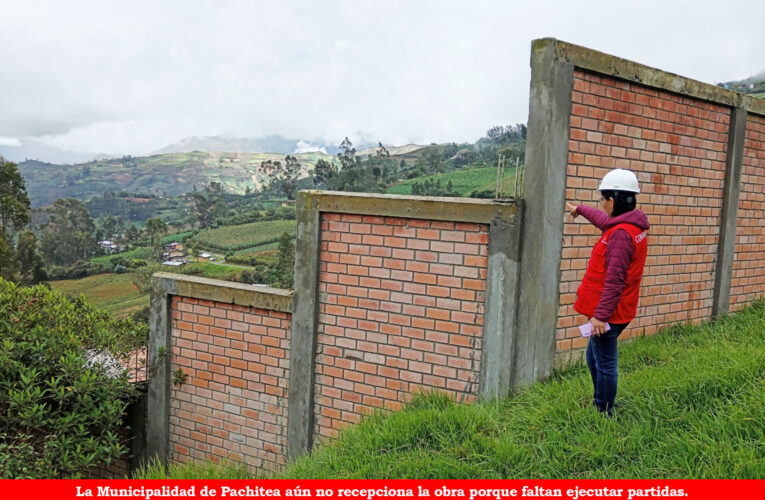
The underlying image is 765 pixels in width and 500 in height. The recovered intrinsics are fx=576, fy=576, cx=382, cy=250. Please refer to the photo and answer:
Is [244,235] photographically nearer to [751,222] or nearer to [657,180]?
[751,222]

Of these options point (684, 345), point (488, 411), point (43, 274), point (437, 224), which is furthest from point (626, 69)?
point (43, 274)

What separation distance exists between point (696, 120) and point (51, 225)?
60471mm

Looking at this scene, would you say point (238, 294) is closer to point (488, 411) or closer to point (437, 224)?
point (437, 224)

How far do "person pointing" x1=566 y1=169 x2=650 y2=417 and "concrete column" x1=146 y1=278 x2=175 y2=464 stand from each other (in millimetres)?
4418

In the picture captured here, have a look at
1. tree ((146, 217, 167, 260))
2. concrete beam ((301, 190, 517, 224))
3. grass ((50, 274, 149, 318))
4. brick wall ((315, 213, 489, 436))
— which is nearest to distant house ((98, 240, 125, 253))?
tree ((146, 217, 167, 260))

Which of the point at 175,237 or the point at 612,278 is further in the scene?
the point at 175,237

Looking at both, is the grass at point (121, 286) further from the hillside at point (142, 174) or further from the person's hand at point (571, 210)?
the hillside at point (142, 174)

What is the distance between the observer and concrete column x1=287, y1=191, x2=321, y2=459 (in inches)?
204

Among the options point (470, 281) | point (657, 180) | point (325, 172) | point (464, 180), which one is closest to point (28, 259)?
point (325, 172)

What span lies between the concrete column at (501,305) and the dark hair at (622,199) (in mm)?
948

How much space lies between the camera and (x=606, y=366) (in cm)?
357

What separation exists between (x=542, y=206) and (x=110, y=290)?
5178cm

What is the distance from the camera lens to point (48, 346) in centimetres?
580
